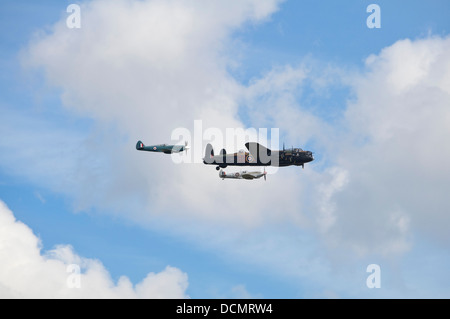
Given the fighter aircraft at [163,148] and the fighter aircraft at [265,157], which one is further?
the fighter aircraft at [163,148]

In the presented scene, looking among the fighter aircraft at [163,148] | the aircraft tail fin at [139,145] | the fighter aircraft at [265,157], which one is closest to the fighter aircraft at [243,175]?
the fighter aircraft at [265,157]

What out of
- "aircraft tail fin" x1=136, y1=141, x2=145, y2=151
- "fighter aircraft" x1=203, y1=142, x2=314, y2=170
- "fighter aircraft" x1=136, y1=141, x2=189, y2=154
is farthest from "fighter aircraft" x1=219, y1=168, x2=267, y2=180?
"aircraft tail fin" x1=136, y1=141, x2=145, y2=151

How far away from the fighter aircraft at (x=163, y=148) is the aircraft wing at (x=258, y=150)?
28169 mm

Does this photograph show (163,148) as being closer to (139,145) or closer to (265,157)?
(139,145)

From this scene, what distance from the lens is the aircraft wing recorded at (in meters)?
158

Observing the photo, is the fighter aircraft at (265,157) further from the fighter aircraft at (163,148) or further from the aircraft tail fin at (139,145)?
the aircraft tail fin at (139,145)

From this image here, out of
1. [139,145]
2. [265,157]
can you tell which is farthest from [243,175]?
[139,145]

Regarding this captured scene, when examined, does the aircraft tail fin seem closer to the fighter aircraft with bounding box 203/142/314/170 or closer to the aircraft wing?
the fighter aircraft with bounding box 203/142/314/170

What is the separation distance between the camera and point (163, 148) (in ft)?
596

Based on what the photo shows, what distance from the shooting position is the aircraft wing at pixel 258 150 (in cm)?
15750
